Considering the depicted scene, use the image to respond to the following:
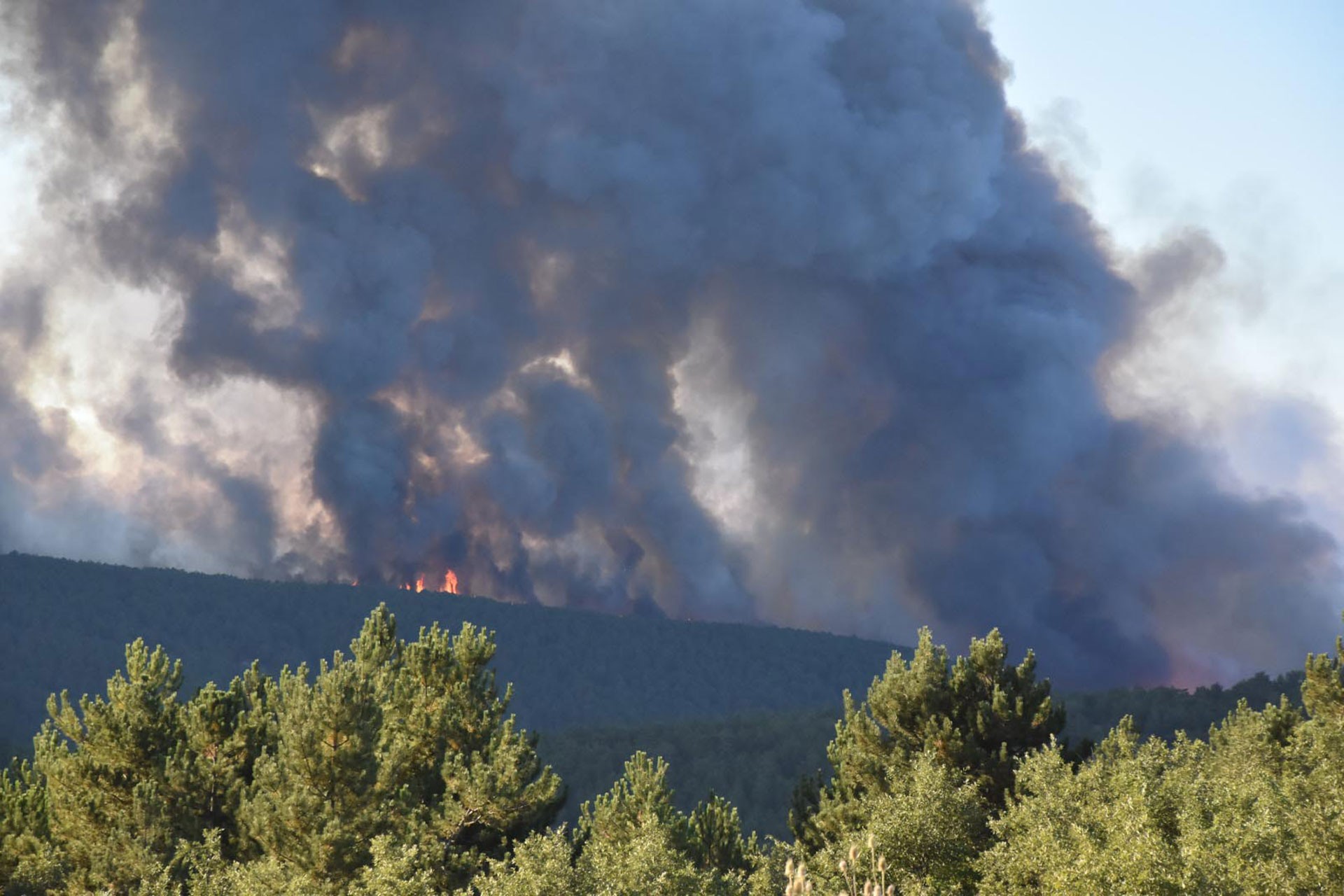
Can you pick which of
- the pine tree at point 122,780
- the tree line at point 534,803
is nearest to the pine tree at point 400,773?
the tree line at point 534,803

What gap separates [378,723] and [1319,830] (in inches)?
1234

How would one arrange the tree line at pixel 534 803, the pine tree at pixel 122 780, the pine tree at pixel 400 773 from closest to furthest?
the tree line at pixel 534 803
the pine tree at pixel 400 773
the pine tree at pixel 122 780

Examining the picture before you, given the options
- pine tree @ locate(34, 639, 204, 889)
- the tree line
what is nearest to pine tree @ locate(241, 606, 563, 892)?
the tree line

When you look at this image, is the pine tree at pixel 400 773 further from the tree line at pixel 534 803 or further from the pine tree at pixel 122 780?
the pine tree at pixel 122 780

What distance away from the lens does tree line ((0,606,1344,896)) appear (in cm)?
3466

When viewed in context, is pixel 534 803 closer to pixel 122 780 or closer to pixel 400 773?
pixel 400 773

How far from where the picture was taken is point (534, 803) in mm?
47406

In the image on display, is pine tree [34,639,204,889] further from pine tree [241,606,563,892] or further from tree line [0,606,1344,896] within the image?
pine tree [241,606,563,892]

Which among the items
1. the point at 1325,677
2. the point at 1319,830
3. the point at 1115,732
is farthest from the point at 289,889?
the point at 1325,677

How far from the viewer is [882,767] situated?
5372 cm

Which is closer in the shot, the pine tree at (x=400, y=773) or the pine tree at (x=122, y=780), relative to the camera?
the pine tree at (x=400, y=773)

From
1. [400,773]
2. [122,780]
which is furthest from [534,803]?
[122,780]

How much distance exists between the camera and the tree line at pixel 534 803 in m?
34.7

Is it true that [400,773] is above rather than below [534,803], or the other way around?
above
